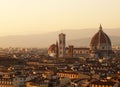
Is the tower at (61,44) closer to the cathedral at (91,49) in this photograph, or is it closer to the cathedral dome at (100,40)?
the cathedral at (91,49)

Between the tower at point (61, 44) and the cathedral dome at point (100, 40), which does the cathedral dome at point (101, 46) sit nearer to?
the cathedral dome at point (100, 40)

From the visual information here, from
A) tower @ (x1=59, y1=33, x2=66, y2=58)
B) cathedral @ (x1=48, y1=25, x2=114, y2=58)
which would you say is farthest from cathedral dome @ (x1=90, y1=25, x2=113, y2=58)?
tower @ (x1=59, y1=33, x2=66, y2=58)

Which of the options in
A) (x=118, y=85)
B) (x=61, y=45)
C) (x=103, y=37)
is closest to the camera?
(x=118, y=85)

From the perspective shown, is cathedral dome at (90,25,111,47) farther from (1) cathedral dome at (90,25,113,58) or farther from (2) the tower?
(2) the tower

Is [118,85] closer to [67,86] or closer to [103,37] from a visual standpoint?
[67,86]

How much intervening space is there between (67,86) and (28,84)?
186 inches

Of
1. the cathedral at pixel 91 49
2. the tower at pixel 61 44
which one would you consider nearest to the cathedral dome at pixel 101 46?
the cathedral at pixel 91 49

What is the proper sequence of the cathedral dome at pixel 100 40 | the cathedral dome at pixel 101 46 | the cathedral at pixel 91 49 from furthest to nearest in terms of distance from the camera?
the cathedral dome at pixel 100 40 → the cathedral dome at pixel 101 46 → the cathedral at pixel 91 49

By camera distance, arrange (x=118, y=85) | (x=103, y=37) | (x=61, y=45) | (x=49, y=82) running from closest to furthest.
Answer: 1. (x=118, y=85)
2. (x=49, y=82)
3. (x=61, y=45)
4. (x=103, y=37)

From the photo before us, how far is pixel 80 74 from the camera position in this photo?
6900cm

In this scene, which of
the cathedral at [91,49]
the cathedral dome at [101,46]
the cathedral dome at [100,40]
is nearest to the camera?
the cathedral at [91,49]

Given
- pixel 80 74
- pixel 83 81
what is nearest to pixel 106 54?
pixel 80 74

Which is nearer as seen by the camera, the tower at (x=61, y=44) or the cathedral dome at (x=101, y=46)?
the tower at (x=61, y=44)

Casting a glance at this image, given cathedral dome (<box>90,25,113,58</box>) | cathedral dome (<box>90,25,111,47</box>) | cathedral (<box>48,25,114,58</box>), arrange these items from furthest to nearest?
cathedral dome (<box>90,25,111,47</box>) < cathedral dome (<box>90,25,113,58</box>) < cathedral (<box>48,25,114,58</box>)
